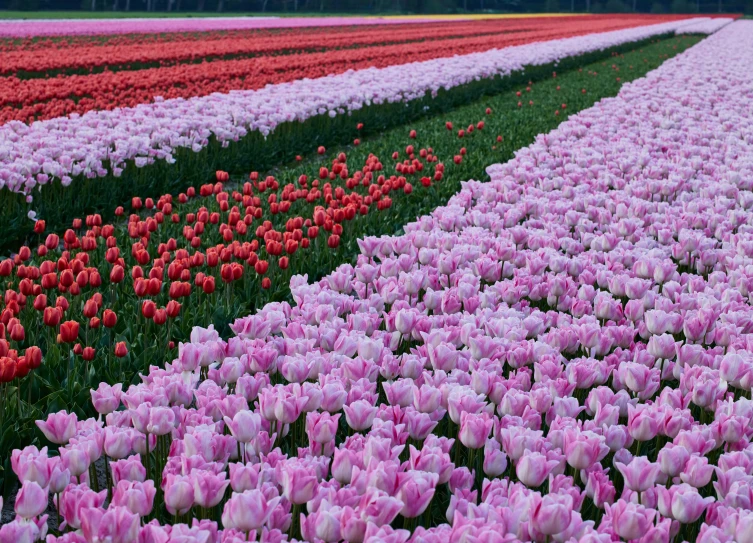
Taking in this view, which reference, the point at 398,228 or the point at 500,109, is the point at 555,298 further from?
the point at 500,109

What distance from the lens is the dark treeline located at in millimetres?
75938

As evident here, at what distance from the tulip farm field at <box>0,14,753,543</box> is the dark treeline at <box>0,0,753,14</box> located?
68.5 m

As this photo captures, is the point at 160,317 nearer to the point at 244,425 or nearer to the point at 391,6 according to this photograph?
the point at 244,425

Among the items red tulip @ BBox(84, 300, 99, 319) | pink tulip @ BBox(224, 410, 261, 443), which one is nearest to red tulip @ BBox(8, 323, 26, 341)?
red tulip @ BBox(84, 300, 99, 319)

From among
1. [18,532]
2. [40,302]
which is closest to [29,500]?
[18,532]

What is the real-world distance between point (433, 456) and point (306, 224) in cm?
441

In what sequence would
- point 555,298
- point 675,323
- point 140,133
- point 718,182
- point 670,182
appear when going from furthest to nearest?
point 140,133, point 718,182, point 670,182, point 555,298, point 675,323

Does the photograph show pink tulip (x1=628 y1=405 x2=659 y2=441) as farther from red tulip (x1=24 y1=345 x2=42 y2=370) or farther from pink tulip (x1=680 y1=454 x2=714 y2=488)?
red tulip (x1=24 y1=345 x2=42 y2=370)

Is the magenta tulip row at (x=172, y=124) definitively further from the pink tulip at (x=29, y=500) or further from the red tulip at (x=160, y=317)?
the pink tulip at (x=29, y=500)

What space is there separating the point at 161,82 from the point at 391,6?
77485 mm

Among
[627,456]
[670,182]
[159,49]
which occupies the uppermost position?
[159,49]

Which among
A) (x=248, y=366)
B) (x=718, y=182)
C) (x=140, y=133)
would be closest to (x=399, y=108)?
(x=140, y=133)

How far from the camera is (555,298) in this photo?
441 centimetres

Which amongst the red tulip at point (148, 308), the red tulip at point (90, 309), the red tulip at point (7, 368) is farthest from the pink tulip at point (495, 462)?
the red tulip at point (90, 309)
